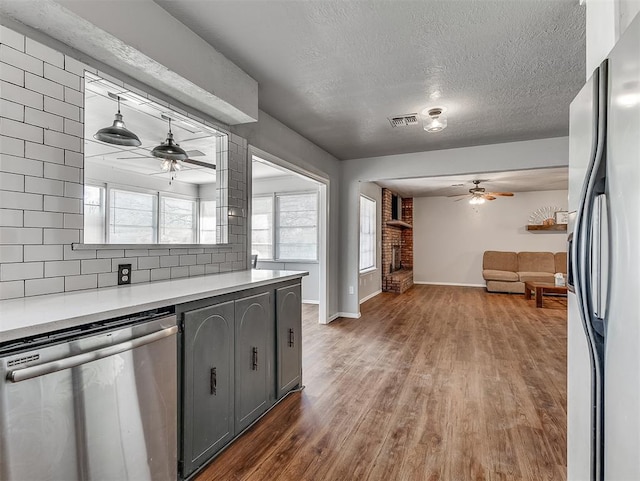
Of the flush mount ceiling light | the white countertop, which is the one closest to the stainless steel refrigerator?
the white countertop

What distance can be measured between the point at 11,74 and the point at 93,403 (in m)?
1.43

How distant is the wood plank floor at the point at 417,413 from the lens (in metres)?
1.75

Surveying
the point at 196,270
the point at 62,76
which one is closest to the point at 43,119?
the point at 62,76

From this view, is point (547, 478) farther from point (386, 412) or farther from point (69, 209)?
point (69, 209)

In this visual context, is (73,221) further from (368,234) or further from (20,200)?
(368,234)

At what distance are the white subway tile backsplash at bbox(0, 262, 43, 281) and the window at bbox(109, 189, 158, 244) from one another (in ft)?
1.31

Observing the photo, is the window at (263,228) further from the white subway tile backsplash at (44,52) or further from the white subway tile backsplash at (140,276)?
the white subway tile backsplash at (44,52)

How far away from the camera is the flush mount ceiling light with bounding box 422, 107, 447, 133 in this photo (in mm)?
3215

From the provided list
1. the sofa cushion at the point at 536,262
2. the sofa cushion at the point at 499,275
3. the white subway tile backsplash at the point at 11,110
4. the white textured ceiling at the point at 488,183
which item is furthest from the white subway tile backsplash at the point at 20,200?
the sofa cushion at the point at 536,262

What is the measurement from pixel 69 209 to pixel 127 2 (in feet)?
3.44

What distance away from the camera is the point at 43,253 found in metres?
1.57

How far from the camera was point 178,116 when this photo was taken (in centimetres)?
233

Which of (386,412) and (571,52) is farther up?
(571,52)

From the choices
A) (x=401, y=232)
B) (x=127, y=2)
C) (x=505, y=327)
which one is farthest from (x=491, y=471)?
(x=401, y=232)
